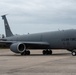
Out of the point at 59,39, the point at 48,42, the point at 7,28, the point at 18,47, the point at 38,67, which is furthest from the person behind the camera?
the point at 7,28

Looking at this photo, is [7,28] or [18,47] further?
[7,28]

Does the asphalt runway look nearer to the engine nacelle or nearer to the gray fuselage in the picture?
the gray fuselage

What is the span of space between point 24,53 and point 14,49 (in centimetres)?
223

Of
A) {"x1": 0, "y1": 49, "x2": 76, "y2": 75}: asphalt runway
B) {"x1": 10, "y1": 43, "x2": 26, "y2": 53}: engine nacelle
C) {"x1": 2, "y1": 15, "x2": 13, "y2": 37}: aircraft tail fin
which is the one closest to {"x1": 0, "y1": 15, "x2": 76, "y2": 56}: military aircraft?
{"x1": 10, "y1": 43, "x2": 26, "y2": 53}: engine nacelle

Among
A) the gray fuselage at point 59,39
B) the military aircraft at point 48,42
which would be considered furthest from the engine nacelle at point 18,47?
the gray fuselage at point 59,39

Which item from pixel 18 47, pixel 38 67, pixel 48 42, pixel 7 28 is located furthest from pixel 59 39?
pixel 38 67

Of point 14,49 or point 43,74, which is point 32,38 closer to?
point 14,49

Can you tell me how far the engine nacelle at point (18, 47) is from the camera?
37438mm

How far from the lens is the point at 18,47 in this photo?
37656mm

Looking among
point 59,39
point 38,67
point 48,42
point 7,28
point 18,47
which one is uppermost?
point 7,28

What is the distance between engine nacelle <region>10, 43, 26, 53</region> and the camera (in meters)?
37.4

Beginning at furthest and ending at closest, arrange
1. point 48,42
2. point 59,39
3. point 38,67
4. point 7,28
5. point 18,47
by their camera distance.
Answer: point 7,28 → point 48,42 → point 18,47 → point 59,39 → point 38,67

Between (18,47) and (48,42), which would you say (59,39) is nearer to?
(48,42)

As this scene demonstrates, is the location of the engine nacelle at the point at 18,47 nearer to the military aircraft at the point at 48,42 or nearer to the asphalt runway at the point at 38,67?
the military aircraft at the point at 48,42
